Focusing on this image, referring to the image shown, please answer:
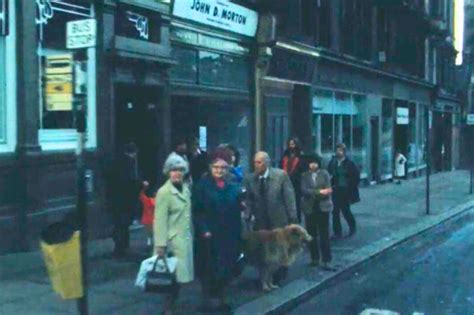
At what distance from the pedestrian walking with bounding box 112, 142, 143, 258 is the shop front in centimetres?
352

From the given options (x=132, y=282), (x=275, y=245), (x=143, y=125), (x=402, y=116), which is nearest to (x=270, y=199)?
(x=275, y=245)

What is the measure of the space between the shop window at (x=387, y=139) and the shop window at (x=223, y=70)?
13.3m

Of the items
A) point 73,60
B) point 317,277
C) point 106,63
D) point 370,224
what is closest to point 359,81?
point 370,224

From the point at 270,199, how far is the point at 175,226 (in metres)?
2.21

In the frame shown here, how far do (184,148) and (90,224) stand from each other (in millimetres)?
2104

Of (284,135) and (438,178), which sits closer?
(284,135)

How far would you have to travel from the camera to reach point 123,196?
1133 centimetres

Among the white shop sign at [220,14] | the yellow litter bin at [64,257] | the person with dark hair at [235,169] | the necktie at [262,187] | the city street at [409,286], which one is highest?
the white shop sign at [220,14]

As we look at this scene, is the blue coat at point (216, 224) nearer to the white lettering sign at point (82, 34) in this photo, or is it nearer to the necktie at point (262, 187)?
the necktie at point (262, 187)

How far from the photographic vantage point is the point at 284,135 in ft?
73.8

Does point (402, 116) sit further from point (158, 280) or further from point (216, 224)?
point (158, 280)

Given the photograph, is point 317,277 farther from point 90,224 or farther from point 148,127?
point 148,127

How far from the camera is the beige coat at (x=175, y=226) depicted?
25.4ft

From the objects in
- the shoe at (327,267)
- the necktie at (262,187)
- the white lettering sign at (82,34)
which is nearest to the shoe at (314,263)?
the shoe at (327,267)
